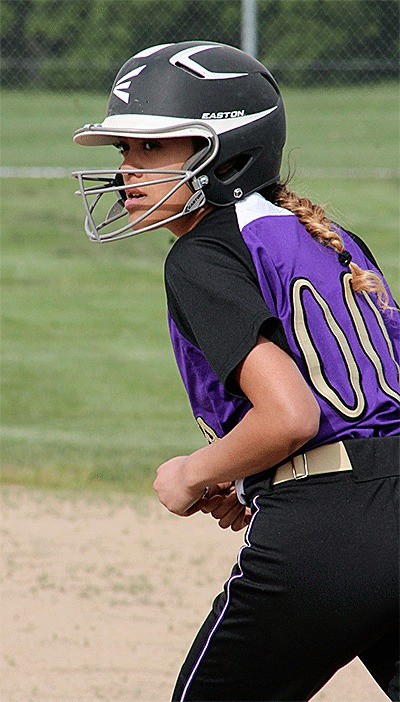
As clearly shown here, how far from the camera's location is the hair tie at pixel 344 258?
238 cm

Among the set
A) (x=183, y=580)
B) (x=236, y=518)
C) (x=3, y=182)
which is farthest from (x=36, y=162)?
(x=236, y=518)

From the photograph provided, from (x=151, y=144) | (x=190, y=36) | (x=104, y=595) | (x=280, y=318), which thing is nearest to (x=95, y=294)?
(x=190, y=36)

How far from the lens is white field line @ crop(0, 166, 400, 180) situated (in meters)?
14.2

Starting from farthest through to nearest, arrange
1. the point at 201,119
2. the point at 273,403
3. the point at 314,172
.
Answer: the point at 314,172 < the point at 201,119 < the point at 273,403

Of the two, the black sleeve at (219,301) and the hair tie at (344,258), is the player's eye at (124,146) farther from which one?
the hair tie at (344,258)

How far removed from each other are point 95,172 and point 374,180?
13.3m

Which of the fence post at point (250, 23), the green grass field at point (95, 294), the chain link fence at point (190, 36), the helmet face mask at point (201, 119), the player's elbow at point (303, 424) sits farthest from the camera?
the chain link fence at point (190, 36)

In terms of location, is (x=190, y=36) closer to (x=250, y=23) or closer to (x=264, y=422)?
(x=250, y=23)

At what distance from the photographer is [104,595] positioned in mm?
4969

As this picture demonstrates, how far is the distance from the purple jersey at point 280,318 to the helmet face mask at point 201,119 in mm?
116

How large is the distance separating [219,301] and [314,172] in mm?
12855

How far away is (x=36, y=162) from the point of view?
15023 mm

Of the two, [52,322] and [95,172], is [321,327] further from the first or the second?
[52,322]

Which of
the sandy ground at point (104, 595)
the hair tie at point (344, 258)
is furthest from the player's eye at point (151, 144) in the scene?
the sandy ground at point (104, 595)
